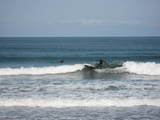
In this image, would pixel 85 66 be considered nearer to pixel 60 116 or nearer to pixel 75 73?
pixel 75 73

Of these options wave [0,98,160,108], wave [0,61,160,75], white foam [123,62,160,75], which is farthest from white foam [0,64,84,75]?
wave [0,98,160,108]

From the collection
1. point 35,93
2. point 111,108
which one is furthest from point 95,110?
point 35,93

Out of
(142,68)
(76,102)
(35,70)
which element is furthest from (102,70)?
(76,102)

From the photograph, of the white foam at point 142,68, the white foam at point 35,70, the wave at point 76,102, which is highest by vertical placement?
the white foam at point 142,68

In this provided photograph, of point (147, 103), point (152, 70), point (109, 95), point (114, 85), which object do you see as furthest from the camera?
point (152, 70)

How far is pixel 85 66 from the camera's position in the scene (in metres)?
29.1

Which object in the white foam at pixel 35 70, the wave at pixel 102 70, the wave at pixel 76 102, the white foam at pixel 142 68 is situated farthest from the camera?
the white foam at pixel 35 70

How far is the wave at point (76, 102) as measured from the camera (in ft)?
51.4

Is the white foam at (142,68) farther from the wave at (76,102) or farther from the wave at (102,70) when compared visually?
the wave at (76,102)

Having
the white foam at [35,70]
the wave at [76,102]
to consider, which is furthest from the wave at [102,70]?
the wave at [76,102]

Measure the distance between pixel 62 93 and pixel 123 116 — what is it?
5.12m

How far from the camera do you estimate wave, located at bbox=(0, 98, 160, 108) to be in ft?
51.4

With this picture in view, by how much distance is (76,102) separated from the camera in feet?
52.4

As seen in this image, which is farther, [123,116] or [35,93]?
[35,93]
